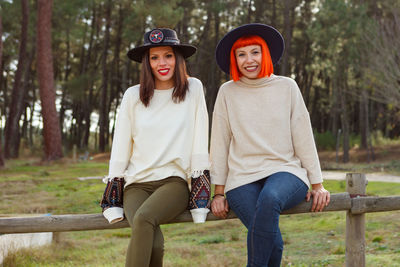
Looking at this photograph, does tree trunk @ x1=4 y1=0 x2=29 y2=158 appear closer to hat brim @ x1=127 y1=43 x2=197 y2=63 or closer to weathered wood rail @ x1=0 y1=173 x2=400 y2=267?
hat brim @ x1=127 y1=43 x2=197 y2=63

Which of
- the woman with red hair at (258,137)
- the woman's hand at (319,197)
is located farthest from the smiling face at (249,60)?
the woman's hand at (319,197)

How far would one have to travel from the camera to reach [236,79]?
11.4 feet

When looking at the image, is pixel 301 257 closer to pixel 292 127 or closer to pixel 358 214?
pixel 358 214

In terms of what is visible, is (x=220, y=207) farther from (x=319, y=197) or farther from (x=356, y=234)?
(x=356, y=234)

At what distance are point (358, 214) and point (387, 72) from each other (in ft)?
51.9

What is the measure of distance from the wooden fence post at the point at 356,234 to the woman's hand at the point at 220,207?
1018mm

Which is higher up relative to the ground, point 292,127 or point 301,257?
point 292,127

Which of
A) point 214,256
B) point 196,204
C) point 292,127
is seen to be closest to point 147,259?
point 196,204

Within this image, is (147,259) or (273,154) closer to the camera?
(147,259)

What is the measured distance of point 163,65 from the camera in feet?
11.3

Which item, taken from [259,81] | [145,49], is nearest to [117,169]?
[145,49]

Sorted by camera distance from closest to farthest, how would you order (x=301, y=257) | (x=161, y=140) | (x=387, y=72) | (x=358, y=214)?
(x=161, y=140) → (x=358, y=214) → (x=301, y=257) → (x=387, y=72)

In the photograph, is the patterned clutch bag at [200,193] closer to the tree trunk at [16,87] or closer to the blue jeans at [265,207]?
the blue jeans at [265,207]

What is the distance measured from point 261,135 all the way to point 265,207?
0.59 meters
